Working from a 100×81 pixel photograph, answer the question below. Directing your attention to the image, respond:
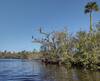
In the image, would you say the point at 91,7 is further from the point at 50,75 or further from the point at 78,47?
the point at 50,75

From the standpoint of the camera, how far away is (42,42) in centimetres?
9238

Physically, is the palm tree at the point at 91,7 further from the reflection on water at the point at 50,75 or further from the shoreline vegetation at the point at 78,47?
the reflection on water at the point at 50,75

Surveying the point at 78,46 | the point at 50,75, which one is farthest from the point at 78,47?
the point at 50,75

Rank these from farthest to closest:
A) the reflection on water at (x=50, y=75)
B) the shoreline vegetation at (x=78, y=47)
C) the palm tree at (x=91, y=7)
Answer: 1. the palm tree at (x=91, y=7)
2. the shoreline vegetation at (x=78, y=47)
3. the reflection on water at (x=50, y=75)

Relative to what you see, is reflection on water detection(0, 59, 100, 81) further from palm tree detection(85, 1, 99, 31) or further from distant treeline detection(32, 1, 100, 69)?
palm tree detection(85, 1, 99, 31)

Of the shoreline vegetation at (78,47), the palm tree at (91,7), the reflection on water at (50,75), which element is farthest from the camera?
the palm tree at (91,7)

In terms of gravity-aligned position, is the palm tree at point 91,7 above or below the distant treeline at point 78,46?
above

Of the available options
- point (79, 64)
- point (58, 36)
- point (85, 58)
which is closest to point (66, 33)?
point (58, 36)

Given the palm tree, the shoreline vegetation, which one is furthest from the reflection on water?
the palm tree

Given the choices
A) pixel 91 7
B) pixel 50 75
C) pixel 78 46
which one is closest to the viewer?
pixel 50 75

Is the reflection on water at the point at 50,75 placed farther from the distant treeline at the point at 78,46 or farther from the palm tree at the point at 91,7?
the palm tree at the point at 91,7

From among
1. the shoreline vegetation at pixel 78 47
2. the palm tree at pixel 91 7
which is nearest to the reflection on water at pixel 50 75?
the shoreline vegetation at pixel 78 47

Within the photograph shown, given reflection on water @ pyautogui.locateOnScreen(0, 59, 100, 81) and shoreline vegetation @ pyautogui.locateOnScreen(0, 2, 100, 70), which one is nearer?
reflection on water @ pyautogui.locateOnScreen(0, 59, 100, 81)

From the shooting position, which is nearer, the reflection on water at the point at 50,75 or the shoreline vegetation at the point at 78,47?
the reflection on water at the point at 50,75
